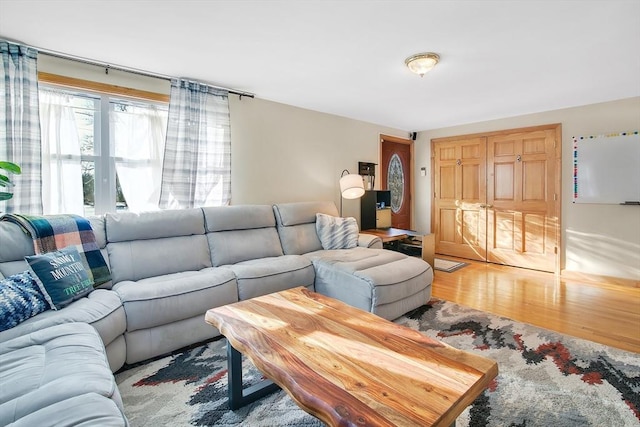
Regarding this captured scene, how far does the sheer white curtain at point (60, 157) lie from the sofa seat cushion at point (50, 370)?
1491 millimetres

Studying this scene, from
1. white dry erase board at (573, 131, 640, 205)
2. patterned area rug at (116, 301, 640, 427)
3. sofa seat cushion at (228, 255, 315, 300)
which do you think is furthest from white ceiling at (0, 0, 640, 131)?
patterned area rug at (116, 301, 640, 427)

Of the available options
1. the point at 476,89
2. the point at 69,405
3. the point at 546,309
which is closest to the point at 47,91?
the point at 69,405

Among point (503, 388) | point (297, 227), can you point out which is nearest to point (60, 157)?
point (297, 227)

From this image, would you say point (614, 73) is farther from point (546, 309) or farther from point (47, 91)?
point (47, 91)

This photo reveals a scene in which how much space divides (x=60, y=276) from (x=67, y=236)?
1.38 ft

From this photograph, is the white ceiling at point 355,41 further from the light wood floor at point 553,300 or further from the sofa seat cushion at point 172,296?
the light wood floor at point 553,300

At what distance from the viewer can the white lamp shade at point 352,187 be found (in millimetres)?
3857

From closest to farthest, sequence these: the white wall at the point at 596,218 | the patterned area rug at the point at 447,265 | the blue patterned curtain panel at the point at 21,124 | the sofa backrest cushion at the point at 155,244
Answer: the blue patterned curtain panel at the point at 21,124 → the sofa backrest cushion at the point at 155,244 → the white wall at the point at 596,218 → the patterned area rug at the point at 447,265

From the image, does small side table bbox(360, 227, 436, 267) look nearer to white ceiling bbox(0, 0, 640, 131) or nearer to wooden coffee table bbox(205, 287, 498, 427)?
white ceiling bbox(0, 0, 640, 131)

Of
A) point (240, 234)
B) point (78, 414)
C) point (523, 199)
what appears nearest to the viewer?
point (78, 414)

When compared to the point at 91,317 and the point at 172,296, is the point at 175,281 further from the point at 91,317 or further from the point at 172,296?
the point at 91,317

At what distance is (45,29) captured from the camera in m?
2.10

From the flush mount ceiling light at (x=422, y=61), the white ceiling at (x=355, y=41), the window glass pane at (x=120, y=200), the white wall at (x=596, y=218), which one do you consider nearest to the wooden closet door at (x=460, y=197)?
the white wall at (x=596, y=218)

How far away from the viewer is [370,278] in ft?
8.13
